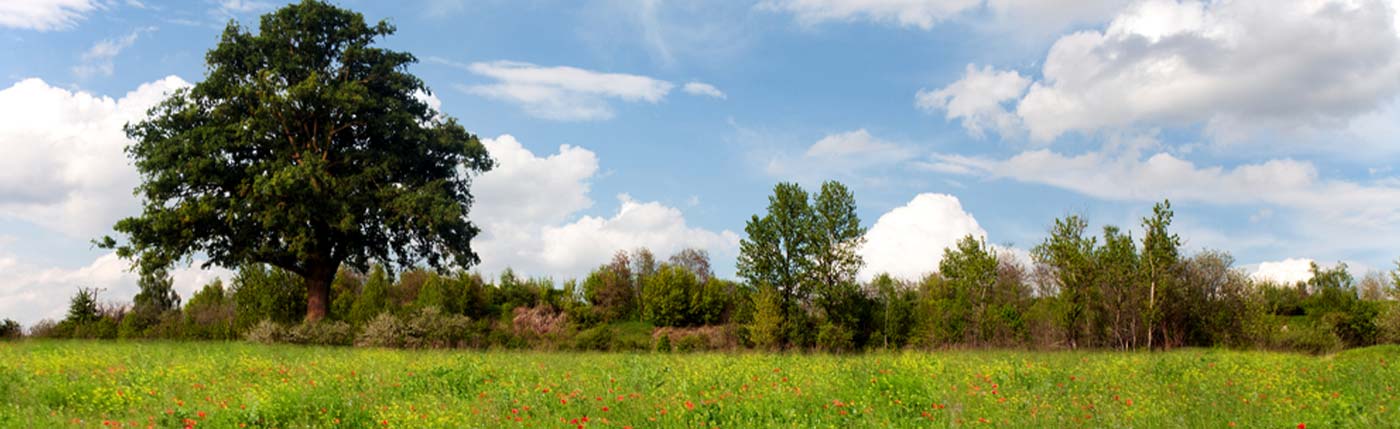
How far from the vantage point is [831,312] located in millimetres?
32719

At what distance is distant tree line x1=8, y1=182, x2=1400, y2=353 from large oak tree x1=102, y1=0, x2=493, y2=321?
2.51 metres

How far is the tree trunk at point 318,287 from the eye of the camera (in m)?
33.4

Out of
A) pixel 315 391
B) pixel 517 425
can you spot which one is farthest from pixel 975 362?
pixel 315 391

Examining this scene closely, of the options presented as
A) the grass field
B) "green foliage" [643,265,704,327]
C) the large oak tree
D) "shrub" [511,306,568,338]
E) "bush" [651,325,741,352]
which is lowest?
the grass field

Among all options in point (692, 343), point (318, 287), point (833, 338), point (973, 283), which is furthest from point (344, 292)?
point (973, 283)

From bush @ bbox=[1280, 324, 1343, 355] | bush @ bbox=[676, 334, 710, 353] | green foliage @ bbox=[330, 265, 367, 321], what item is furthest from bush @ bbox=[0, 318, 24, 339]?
bush @ bbox=[1280, 324, 1343, 355]

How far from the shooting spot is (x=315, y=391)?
39.4ft

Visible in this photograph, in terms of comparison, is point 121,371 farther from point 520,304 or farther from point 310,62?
point 520,304

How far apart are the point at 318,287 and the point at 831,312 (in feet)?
66.5

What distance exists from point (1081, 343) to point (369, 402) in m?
29.0

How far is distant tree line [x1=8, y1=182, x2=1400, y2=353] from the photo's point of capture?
31.9 metres

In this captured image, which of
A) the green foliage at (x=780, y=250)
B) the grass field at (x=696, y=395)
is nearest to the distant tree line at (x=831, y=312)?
the green foliage at (x=780, y=250)

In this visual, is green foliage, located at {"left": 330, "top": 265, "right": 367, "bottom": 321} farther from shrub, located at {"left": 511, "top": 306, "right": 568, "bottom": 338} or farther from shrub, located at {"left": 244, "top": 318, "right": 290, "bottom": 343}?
shrub, located at {"left": 511, "top": 306, "right": 568, "bottom": 338}

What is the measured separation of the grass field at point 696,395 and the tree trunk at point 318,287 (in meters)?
15.8
